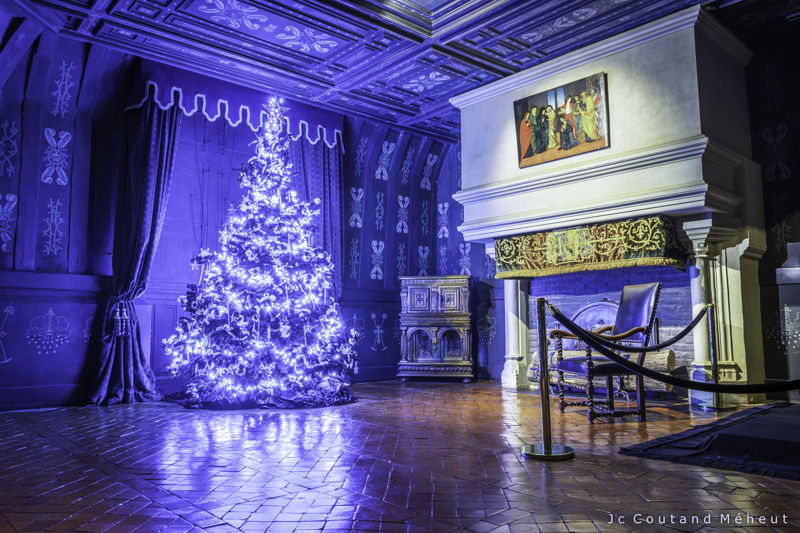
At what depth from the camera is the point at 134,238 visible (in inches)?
265

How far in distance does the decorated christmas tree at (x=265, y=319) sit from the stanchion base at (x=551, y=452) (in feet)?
10.1

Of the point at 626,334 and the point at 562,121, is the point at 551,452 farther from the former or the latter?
the point at 562,121

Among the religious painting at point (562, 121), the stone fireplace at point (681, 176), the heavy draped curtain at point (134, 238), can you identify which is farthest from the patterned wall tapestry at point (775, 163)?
the heavy draped curtain at point (134, 238)

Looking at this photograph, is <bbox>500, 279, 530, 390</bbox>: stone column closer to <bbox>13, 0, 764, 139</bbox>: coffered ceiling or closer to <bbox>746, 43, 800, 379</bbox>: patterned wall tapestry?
<bbox>746, 43, 800, 379</bbox>: patterned wall tapestry

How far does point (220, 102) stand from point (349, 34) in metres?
2.17

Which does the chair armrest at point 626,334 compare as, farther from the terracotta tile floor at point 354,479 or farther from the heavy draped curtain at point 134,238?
the heavy draped curtain at point 134,238

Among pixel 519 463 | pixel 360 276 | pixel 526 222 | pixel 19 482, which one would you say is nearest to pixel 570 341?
pixel 526 222

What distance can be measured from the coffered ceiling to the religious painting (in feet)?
1.74

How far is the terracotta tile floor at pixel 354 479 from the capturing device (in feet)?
7.91

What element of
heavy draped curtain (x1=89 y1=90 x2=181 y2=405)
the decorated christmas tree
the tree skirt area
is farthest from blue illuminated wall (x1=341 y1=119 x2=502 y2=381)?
the tree skirt area

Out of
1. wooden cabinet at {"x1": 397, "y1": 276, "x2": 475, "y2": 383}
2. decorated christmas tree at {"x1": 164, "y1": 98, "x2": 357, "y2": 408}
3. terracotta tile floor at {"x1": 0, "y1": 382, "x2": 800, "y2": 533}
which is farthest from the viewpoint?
wooden cabinet at {"x1": 397, "y1": 276, "x2": 475, "y2": 383}

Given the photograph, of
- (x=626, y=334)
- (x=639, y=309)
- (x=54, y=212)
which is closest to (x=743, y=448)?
(x=626, y=334)

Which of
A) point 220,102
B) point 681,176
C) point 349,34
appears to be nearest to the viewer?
point 681,176

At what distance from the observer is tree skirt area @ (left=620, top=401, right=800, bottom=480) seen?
10.3 ft
